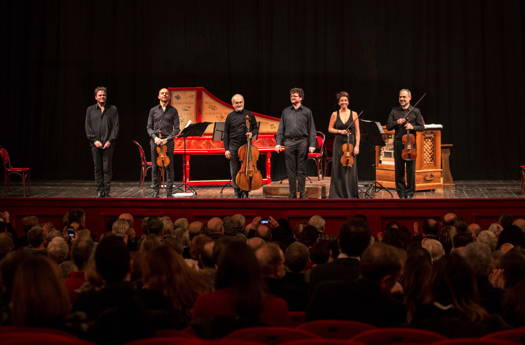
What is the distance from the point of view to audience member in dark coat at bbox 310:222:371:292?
298 cm

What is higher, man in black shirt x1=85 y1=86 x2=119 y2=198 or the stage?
man in black shirt x1=85 y1=86 x2=119 y2=198

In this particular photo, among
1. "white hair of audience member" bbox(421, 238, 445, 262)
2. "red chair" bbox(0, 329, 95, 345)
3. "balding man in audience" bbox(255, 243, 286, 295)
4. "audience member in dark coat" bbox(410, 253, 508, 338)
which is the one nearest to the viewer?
"red chair" bbox(0, 329, 95, 345)

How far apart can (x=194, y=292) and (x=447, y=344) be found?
1236mm

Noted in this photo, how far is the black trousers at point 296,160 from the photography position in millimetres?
7387

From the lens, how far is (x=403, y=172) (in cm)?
788

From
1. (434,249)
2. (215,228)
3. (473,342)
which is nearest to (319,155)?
(215,228)

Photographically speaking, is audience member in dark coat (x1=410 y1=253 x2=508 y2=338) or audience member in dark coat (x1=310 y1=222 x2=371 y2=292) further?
audience member in dark coat (x1=310 y1=222 x2=371 y2=292)

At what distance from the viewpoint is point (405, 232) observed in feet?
13.3

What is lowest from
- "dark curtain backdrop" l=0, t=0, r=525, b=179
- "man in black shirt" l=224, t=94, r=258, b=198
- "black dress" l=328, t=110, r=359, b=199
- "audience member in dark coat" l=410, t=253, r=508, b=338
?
"audience member in dark coat" l=410, t=253, r=508, b=338

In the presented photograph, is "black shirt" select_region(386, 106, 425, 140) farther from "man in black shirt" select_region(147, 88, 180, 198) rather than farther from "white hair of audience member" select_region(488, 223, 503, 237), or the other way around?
"white hair of audience member" select_region(488, 223, 503, 237)

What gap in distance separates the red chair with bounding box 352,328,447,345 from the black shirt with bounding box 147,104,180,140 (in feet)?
20.5

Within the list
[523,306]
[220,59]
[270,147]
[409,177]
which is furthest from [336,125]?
[523,306]

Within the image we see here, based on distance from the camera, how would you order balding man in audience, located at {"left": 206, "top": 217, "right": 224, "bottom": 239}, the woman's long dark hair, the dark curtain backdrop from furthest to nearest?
the dark curtain backdrop
balding man in audience, located at {"left": 206, "top": 217, "right": 224, "bottom": 239}
the woman's long dark hair

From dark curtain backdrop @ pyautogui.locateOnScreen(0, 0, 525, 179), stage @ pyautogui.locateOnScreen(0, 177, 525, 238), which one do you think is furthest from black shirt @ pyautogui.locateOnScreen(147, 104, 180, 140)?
dark curtain backdrop @ pyautogui.locateOnScreen(0, 0, 525, 179)
